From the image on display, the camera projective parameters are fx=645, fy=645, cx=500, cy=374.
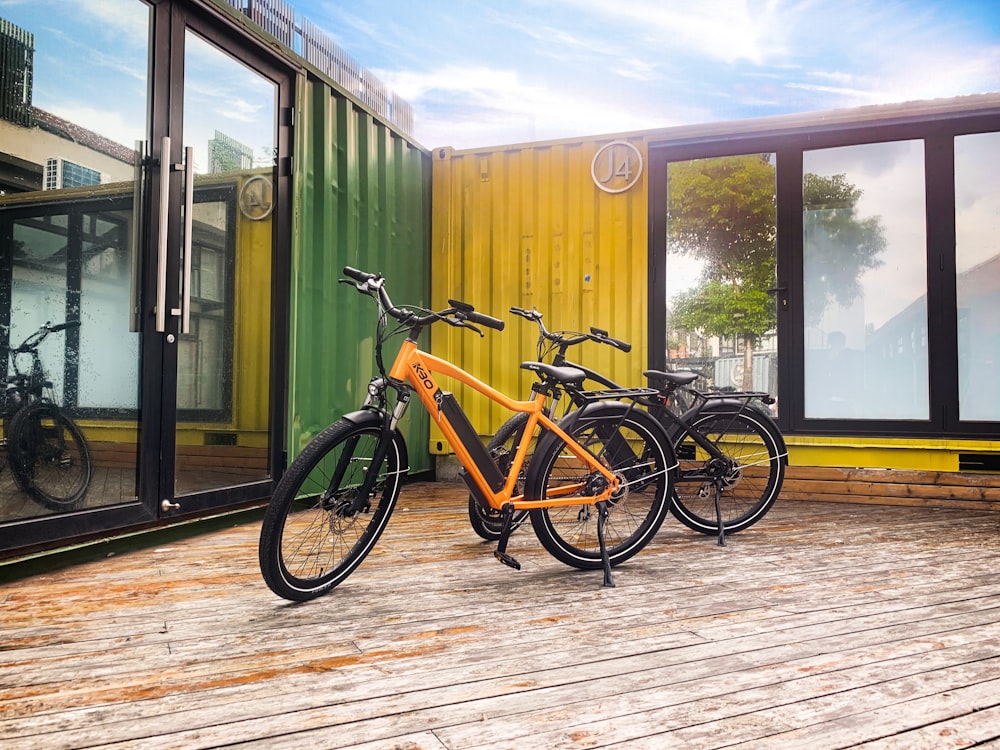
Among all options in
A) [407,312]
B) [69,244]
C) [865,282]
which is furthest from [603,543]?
[865,282]

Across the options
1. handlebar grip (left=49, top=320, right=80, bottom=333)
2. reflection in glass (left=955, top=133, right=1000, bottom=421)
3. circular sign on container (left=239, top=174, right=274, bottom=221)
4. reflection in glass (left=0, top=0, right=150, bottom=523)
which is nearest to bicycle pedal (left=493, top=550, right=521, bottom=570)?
reflection in glass (left=0, top=0, right=150, bottom=523)

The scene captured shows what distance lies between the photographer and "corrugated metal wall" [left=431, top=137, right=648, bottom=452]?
453 centimetres

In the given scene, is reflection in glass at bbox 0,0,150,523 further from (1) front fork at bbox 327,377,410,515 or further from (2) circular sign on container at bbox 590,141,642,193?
(2) circular sign on container at bbox 590,141,642,193

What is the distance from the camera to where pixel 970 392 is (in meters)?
4.04

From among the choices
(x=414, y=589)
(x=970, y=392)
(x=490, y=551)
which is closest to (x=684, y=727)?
(x=414, y=589)

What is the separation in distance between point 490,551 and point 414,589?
63cm

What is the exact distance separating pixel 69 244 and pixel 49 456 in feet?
2.72

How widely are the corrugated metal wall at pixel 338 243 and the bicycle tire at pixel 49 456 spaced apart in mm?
1113

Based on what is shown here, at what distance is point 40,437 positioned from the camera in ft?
7.99

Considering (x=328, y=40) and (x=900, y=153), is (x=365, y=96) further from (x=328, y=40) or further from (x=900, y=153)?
(x=900, y=153)

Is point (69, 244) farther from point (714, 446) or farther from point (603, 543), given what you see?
point (714, 446)

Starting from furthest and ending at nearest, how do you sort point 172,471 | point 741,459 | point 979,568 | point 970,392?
point 970,392, point 741,459, point 172,471, point 979,568

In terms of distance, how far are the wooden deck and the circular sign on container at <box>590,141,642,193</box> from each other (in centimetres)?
271

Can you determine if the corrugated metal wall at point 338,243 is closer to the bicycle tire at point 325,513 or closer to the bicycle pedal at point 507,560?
the bicycle tire at point 325,513
